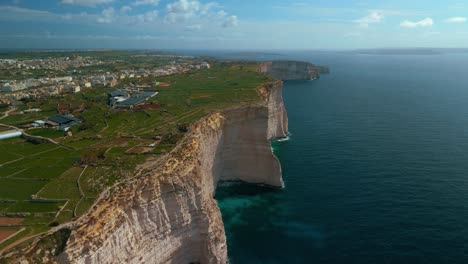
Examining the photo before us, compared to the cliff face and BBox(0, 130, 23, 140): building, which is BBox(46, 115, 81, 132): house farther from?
the cliff face

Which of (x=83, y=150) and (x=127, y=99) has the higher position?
(x=127, y=99)

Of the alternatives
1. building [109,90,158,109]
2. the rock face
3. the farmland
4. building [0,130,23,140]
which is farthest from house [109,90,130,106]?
the rock face

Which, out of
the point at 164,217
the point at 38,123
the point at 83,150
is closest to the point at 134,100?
the point at 38,123

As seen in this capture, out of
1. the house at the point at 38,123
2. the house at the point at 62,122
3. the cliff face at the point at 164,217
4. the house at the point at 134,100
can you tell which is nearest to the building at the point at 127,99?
the house at the point at 134,100

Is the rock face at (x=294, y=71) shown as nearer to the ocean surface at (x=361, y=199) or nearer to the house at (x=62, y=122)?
the ocean surface at (x=361, y=199)

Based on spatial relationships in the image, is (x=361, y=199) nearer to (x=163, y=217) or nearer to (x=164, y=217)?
(x=164, y=217)

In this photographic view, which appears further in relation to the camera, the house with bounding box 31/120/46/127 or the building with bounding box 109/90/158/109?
the building with bounding box 109/90/158/109
